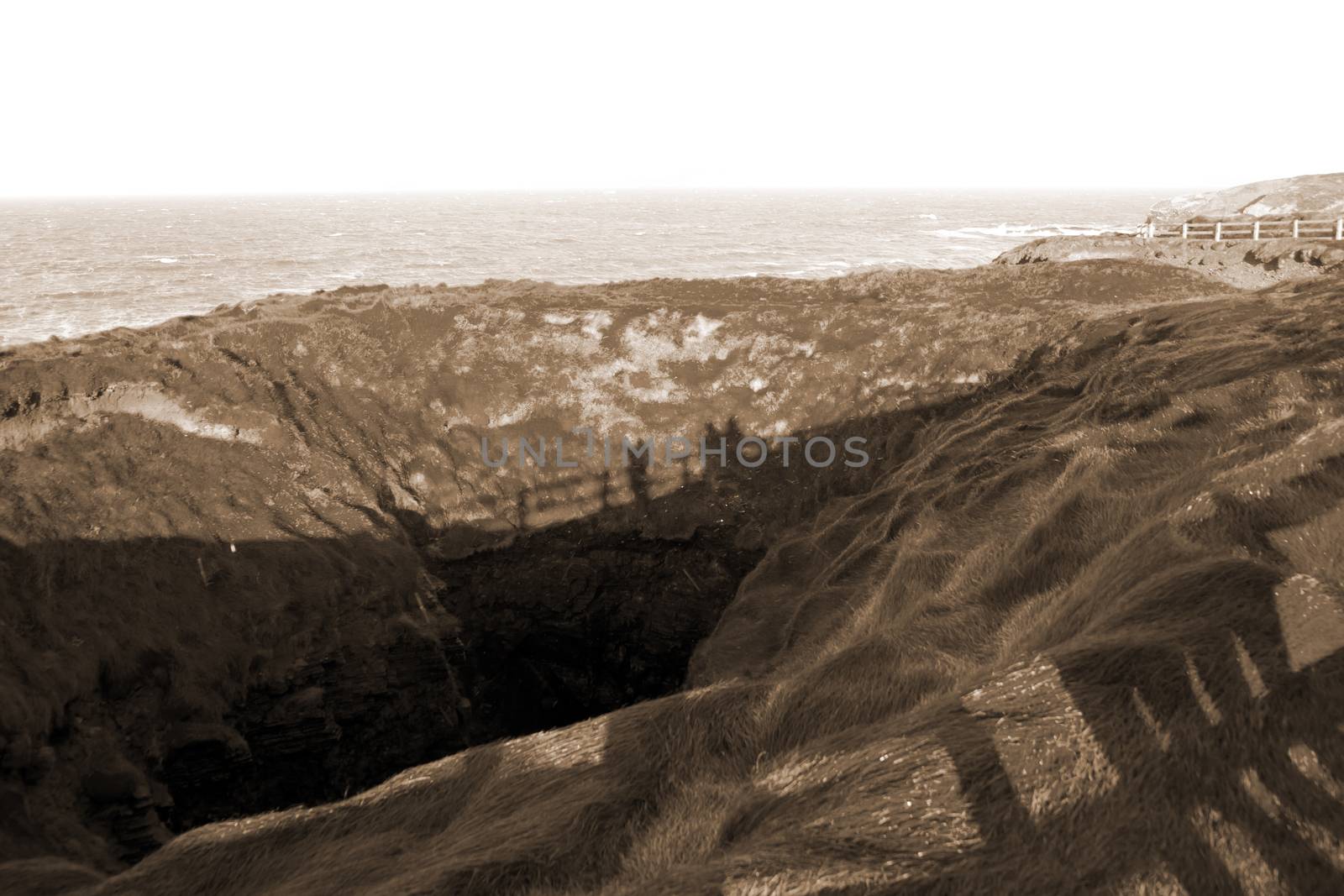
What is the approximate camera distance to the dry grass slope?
4633 millimetres

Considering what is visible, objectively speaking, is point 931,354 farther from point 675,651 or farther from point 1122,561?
point 1122,561

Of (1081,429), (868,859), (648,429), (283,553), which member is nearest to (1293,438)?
(1081,429)

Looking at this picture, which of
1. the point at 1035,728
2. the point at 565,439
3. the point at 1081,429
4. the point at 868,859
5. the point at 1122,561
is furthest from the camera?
A: the point at 565,439

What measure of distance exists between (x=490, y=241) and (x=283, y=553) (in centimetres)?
9051

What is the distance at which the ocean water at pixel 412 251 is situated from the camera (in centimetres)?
5984

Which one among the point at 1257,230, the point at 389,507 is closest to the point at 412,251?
the point at 389,507

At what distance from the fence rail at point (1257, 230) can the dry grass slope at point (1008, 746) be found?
3181 cm

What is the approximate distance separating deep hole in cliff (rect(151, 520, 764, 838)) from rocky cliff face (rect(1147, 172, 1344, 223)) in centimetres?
4371

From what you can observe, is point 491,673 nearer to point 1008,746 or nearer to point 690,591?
point 690,591

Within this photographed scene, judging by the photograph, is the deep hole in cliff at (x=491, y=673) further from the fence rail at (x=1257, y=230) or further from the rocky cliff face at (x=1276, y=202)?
the rocky cliff face at (x=1276, y=202)

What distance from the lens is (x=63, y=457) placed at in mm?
18188

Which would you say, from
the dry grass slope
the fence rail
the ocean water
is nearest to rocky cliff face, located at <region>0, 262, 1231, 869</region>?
the dry grass slope

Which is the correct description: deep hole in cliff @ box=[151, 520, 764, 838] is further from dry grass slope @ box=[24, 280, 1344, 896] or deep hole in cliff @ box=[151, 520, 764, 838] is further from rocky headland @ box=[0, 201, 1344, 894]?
dry grass slope @ box=[24, 280, 1344, 896]

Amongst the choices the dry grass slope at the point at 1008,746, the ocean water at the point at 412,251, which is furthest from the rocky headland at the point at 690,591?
the ocean water at the point at 412,251
